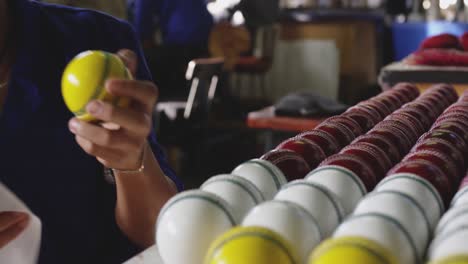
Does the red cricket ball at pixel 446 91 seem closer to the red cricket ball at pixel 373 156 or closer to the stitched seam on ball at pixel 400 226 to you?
the red cricket ball at pixel 373 156

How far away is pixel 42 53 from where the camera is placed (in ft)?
3.68

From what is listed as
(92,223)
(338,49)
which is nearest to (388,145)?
(92,223)

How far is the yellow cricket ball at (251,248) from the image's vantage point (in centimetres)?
58

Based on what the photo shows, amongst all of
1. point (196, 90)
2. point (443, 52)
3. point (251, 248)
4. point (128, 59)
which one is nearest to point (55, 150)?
point (128, 59)

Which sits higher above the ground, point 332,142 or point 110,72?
point 110,72

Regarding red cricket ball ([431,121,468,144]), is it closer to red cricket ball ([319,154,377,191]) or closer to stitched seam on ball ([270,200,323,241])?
red cricket ball ([319,154,377,191])

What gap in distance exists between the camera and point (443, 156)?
0.87m

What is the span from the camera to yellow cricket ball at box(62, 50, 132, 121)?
A: 77cm

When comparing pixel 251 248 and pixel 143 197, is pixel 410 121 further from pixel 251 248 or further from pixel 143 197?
pixel 251 248

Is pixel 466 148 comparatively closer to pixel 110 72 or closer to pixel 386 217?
pixel 386 217

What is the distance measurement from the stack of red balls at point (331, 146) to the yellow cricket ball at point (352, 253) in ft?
0.85

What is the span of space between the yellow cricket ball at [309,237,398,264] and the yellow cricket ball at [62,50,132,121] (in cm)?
32

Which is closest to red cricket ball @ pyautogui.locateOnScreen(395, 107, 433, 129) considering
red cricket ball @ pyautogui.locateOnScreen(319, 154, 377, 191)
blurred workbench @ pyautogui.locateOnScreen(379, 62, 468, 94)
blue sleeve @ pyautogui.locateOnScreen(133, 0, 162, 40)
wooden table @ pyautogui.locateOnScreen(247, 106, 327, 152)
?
red cricket ball @ pyautogui.locateOnScreen(319, 154, 377, 191)

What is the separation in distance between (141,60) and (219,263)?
28.1 inches
